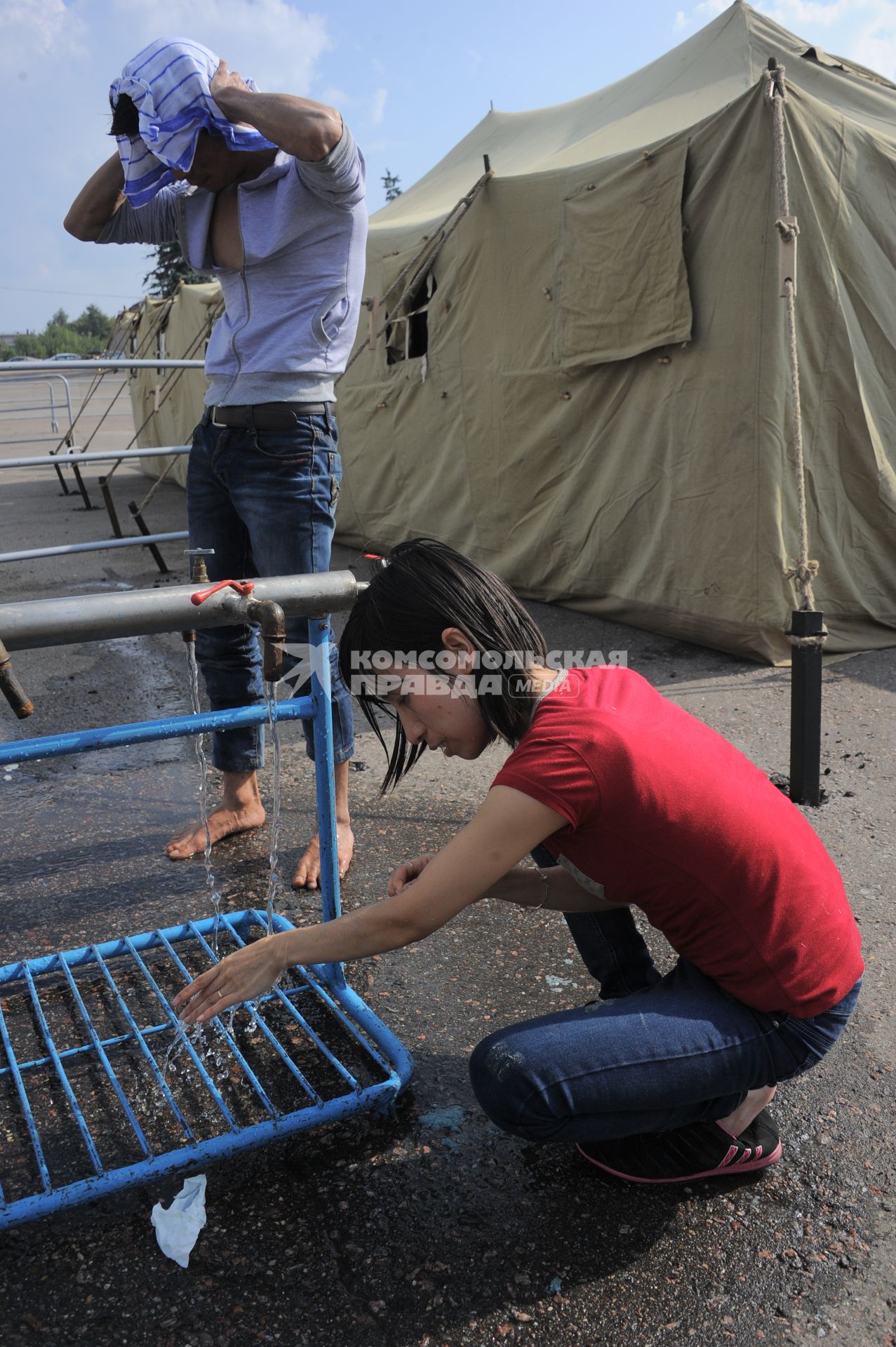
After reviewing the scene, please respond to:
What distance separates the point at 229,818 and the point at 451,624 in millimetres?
1718

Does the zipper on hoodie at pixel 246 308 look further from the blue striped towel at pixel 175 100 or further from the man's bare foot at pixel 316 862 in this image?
the man's bare foot at pixel 316 862

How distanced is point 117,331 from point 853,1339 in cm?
1298

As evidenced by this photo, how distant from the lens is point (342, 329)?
2678mm

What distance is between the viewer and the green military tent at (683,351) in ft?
14.5

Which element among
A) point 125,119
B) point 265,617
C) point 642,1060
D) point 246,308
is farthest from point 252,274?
point 642,1060

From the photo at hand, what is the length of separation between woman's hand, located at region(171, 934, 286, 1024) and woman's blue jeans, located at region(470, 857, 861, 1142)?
358 mm

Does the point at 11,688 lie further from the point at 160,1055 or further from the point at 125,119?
the point at 125,119

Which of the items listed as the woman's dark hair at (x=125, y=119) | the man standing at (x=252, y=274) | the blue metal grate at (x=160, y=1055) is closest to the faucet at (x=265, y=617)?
the blue metal grate at (x=160, y=1055)

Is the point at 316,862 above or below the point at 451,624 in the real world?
below

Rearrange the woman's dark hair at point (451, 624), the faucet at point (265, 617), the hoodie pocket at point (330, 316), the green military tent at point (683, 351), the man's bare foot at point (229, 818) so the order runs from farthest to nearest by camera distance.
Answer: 1. the green military tent at point (683, 351)
2. the man's bare foot at point (229, 818)
3. the hoodie pocket at point (330, 316)
4. the faucet at point (265, 617)
5. the woman's dark hair at point (451, 624)

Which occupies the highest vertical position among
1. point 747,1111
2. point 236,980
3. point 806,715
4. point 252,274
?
point 252,274

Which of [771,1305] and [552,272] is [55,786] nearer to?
[771,1305]

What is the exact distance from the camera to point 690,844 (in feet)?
5.01

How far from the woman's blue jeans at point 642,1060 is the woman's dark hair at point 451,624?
0.46 m
